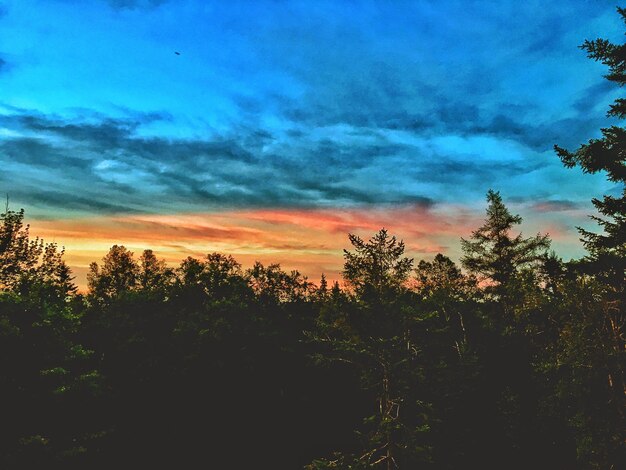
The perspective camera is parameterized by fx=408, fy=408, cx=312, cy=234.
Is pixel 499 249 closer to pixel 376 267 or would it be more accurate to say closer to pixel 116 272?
pixel 376 267

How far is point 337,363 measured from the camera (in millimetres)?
31125

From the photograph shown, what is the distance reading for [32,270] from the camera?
35.2 m

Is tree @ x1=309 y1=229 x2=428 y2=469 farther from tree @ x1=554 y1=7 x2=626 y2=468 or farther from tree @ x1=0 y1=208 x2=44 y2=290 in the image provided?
tree @ x1=0 y1=208 x2=44 y2=290

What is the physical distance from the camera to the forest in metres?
15.9

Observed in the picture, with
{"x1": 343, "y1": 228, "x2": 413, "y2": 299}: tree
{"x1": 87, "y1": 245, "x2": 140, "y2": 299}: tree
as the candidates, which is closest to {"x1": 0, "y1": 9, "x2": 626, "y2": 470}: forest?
{"x1": 343, "y1": 228, "x2": 413, "y2": 299}: tree

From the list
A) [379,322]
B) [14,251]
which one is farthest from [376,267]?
[14,251]

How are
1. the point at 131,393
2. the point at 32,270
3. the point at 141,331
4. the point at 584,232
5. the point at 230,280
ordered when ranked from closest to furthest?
the point at 584,232 → the point at 131,393 → the point at 141,331 → the point at 32,270 → the point at 230,280

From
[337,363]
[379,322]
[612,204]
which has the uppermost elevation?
[612,204]

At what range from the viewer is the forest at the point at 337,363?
15.9 m

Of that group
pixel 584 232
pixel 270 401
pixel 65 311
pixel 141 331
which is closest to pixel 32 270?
pixel 141 331

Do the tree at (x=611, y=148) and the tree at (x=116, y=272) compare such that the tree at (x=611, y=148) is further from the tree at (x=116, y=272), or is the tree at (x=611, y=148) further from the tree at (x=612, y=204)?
the tree at (x=116, y=272)

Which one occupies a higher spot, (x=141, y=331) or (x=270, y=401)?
(x=141, y=331)

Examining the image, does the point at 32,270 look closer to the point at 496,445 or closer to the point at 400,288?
the point at 400,288

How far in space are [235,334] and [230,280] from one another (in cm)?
781
